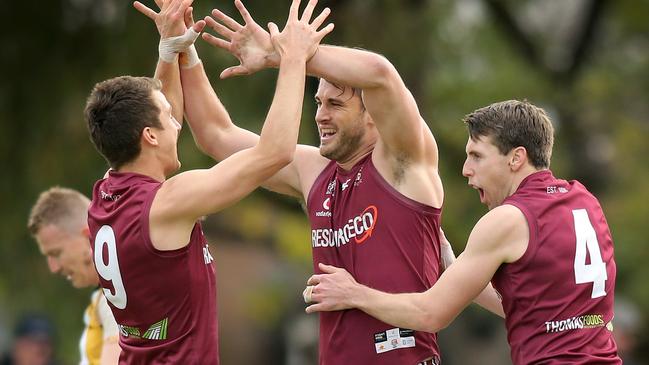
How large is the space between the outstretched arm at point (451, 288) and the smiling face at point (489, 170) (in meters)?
0.29

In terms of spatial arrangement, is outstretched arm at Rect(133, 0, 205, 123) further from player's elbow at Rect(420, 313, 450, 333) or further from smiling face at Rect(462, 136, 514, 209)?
player's elbow at Rect(420, 313, 450, 333)

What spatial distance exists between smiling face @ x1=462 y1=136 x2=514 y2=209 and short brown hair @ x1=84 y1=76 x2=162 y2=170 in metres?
1.65

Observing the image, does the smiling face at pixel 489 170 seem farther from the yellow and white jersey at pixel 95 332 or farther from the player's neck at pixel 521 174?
the yellow and white jersey at pixel 95 332

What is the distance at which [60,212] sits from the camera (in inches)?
307

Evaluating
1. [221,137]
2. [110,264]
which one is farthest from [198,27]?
[110,264]

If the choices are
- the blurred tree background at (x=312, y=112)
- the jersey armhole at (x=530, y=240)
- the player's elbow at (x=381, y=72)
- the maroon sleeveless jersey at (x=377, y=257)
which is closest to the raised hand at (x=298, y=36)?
the player's elbow at (x=381, y=72)

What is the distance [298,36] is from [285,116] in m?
0.46

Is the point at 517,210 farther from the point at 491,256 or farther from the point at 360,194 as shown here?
the point at 360,194

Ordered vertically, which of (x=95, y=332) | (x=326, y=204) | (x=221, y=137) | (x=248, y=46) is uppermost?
(x=221, y=137)

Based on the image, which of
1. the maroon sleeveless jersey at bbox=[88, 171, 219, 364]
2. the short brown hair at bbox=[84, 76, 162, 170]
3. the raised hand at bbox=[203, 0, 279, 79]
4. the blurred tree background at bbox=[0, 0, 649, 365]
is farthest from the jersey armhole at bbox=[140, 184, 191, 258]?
the blurred tree background at bbox=[0, 0, 649, 365]

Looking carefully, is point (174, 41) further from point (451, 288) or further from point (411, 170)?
point (451, 288)

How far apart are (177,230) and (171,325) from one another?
1.68ft

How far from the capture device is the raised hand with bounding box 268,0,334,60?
6152mm

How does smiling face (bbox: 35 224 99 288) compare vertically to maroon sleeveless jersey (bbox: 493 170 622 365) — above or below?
above
